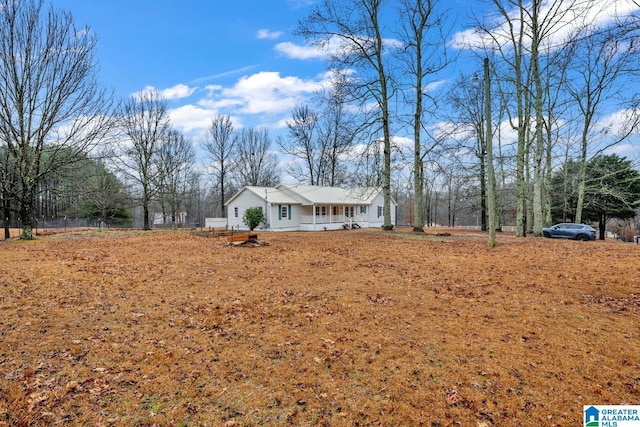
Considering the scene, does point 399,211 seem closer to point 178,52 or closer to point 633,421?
point 178,52

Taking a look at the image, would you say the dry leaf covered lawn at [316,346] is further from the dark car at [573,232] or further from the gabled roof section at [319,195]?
the gabled roof section at [319,195]

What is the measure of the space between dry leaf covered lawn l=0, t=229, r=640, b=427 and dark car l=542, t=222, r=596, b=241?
41.7 feet

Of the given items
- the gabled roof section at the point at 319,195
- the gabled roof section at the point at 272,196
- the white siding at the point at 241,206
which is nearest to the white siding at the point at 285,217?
the gabled roof section at the point at 272,196

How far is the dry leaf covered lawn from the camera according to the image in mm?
3180

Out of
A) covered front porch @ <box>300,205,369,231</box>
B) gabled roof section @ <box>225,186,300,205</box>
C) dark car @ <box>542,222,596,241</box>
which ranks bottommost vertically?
dark car @ <box>542,222,596,241</box>

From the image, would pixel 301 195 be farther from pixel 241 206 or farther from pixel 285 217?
pixel 241 206

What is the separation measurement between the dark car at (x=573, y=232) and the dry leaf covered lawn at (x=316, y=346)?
12.7 m

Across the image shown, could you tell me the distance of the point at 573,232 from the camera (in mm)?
19469

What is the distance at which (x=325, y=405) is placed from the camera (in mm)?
3244

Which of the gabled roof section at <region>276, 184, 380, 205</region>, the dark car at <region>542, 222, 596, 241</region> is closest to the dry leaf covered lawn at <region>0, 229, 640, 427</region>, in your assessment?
the dark car at <region>542, 222, 596, 241</region>

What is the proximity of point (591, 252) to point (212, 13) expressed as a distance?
15.9 metres

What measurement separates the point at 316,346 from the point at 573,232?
21.0 metres

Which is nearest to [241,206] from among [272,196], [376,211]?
[272,196]

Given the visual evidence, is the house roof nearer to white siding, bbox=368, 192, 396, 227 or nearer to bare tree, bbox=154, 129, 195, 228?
white siding, bbox=368, 192, 396, 227
